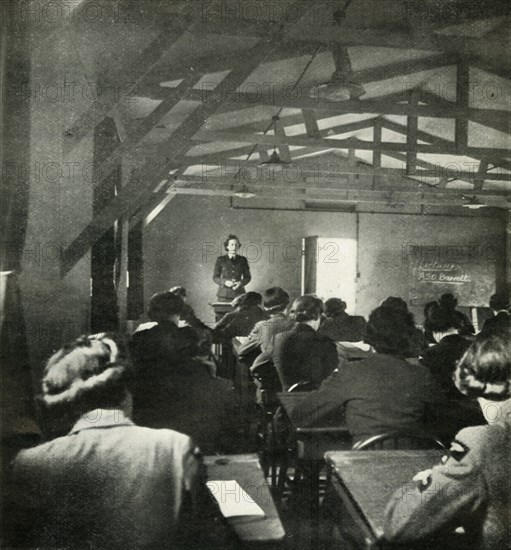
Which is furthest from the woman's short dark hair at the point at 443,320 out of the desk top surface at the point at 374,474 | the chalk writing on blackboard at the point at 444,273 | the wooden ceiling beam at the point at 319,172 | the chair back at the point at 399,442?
the chalk writing on blackboard at the point at 444,273

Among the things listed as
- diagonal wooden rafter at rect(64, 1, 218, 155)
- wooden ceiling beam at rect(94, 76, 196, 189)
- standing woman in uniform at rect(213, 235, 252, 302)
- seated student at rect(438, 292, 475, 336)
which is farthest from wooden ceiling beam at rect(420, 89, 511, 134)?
standing woman in uniform at rect(213, 235, 252, 302)

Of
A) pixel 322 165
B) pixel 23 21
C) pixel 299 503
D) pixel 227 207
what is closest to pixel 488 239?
pixel 322 165

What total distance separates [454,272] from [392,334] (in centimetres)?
1050

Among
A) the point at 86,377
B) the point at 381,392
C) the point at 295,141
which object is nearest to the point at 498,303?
the point at 295,141

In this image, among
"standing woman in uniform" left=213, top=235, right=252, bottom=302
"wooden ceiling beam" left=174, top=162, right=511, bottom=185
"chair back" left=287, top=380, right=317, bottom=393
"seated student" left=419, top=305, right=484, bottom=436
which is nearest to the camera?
"seated student" left=419, top=305, right=484, bottom=436

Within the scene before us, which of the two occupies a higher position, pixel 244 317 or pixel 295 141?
pixel 295 141

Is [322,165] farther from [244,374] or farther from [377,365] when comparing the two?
[377,365]

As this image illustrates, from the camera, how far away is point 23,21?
2129 mm

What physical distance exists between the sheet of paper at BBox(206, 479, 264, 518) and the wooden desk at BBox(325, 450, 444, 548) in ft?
1.01

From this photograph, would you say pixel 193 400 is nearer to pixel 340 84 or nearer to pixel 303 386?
pixel 303 386

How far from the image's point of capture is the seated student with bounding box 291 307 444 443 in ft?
7.20

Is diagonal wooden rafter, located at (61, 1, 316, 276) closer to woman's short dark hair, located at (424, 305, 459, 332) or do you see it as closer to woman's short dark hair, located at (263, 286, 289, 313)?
woman's short dark hair, located at (263, 286, 289, 313)

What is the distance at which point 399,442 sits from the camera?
2.17m

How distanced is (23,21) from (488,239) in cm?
1147
